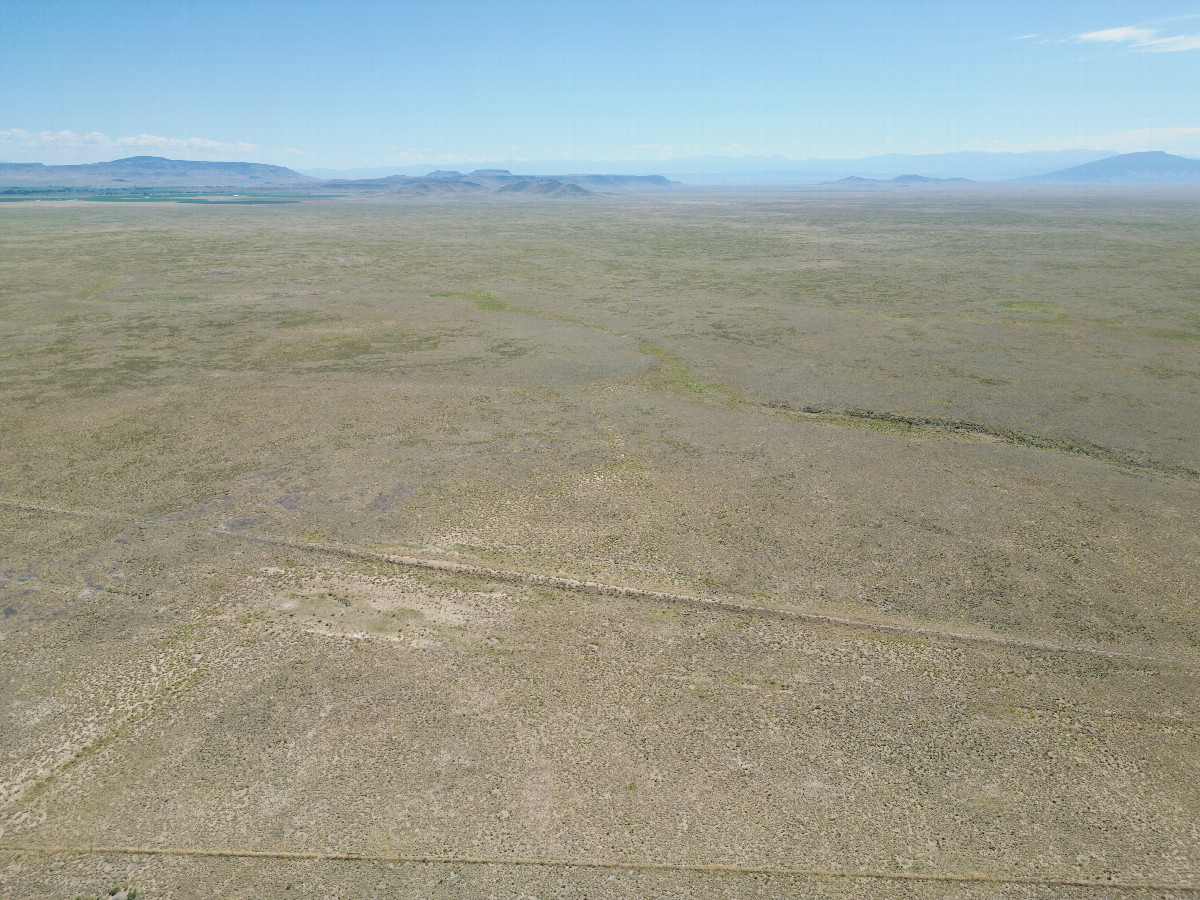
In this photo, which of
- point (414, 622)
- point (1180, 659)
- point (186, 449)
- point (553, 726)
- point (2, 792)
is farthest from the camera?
point (186, 449)

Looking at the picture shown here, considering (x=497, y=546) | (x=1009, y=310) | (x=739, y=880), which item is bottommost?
(x=739, y=880)

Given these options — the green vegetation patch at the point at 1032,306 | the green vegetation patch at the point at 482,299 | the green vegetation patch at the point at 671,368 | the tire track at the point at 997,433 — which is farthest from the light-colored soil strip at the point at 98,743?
the green vegetation patch at the point at 1032,306

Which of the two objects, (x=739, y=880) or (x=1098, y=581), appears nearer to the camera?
(x=739, y=880)

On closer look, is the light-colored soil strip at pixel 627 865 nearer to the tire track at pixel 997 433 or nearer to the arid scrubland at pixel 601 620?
the arid scrubland at pixel 601 620

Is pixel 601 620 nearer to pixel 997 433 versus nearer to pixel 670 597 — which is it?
pixel 670 597

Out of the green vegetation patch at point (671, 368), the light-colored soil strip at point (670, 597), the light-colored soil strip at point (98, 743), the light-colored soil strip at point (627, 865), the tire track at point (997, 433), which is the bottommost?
the light-colored soil strip at point (627, 865)

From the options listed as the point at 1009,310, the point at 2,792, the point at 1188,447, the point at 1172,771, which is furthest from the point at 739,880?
the point at 1009,310

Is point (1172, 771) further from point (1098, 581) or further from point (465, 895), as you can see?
point (465, 895)
